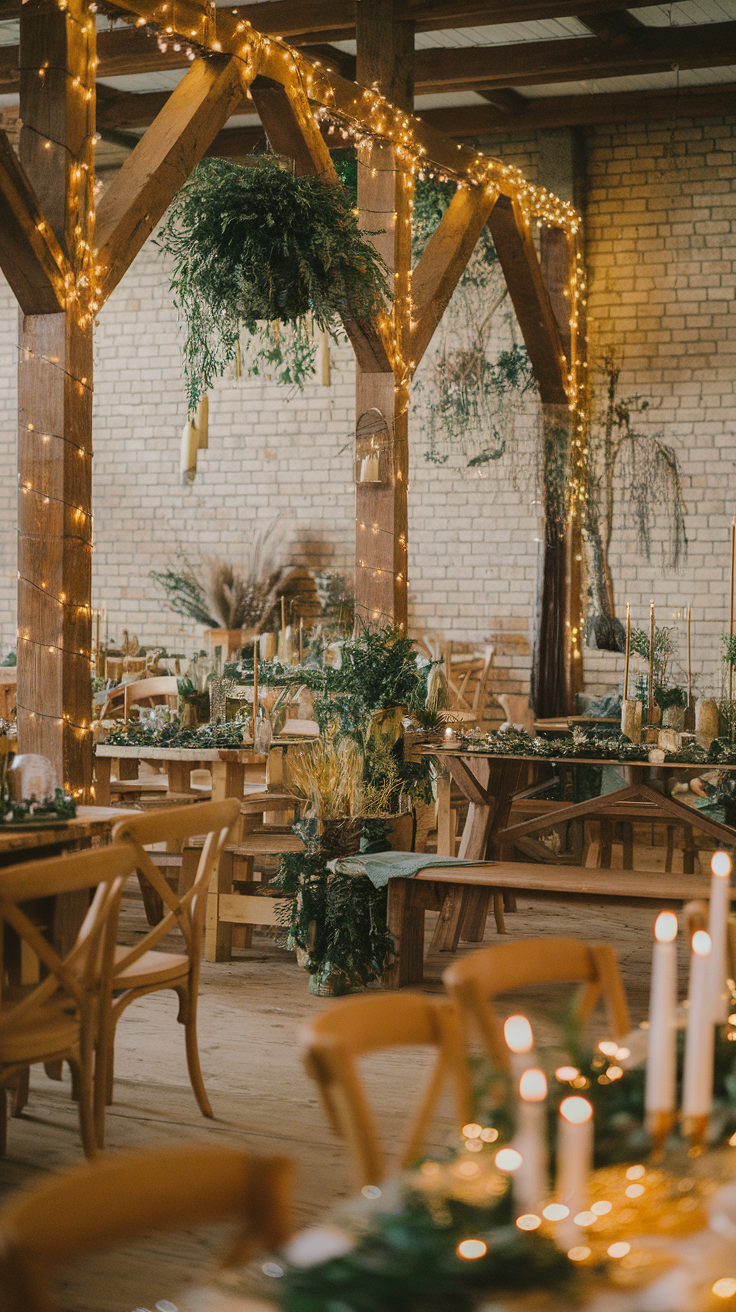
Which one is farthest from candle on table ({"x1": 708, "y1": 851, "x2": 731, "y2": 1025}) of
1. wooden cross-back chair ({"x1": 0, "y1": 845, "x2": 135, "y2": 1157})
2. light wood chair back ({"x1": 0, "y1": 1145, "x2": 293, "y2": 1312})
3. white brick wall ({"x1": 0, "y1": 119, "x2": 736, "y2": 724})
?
white brick wall ({"x1": 0, "y1": 119, "x2": 736, "y2": 724})

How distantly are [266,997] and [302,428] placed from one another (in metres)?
6.57

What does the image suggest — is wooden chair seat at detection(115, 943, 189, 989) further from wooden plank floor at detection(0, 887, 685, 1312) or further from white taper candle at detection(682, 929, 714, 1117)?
white taper candle at detection(682, 929, 714, 1117)

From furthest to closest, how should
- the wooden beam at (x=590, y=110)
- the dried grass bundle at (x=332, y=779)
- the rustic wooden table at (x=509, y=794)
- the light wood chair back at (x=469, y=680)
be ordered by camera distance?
the light wood chair back at (x=469, y=680), the wooden beam at (x=590, y=110), the rustic wooden table at (x=509, y=794), the dried grass bundle at (x=332, y=779)

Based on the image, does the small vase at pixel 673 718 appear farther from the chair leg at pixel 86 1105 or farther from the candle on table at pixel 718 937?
the candle on table at pixel 718 937

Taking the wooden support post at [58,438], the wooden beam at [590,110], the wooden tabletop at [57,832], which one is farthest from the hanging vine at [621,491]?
the wooden tabletop at [57,832]

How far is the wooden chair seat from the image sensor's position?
3469 millimetres

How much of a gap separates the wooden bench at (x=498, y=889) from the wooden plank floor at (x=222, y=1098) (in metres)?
0.18

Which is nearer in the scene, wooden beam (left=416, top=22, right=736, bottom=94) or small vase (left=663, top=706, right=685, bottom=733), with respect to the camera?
small vase (left=663, top=706, right=685, bottom=733)

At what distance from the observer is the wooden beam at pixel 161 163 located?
185 inches

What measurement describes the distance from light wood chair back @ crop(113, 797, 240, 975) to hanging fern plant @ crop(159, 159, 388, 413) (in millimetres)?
Answer: 2394

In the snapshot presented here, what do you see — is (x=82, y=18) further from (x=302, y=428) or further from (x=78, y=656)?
(x=302, y=428)

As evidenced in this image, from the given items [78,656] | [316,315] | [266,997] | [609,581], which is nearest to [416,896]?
[266,997]

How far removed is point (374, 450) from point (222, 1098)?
12.1 feet

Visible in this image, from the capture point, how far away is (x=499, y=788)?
5.99 meters
